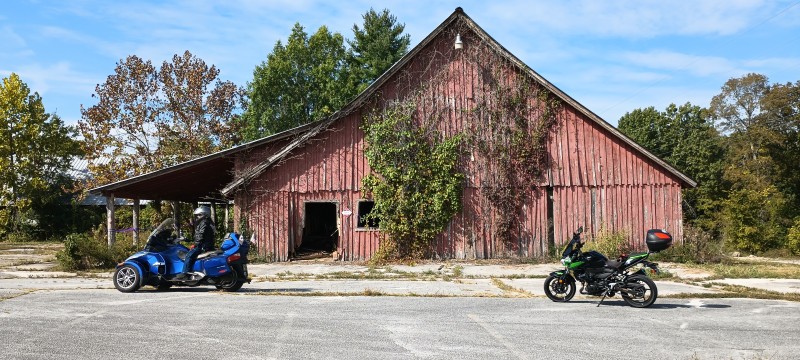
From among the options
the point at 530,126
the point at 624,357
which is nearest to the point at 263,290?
the point at 624,357

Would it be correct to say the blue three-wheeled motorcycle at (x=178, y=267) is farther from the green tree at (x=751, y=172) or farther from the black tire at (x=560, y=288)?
the green tree at (x=751, y=172)

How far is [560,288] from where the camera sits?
12.1 metres

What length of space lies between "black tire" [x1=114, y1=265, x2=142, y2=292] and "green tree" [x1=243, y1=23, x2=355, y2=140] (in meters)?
39.6

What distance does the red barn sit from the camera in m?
22.3

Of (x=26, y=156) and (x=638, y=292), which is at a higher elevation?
(x=26, y=156)

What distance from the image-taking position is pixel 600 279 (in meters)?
11.6

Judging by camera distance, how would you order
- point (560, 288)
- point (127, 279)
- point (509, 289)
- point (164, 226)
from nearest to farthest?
point (560, 288) → point (127, 279) → point (164, 226) → point (509, 289)

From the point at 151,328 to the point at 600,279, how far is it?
687cm

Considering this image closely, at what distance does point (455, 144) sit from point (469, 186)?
141cm

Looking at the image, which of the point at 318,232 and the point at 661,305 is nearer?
the point at 661,305

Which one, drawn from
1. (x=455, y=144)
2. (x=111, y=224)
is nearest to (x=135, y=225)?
(x=111, y=224)

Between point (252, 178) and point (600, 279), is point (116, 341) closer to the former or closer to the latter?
point (600, 279)

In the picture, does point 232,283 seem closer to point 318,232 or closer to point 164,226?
point 164,226

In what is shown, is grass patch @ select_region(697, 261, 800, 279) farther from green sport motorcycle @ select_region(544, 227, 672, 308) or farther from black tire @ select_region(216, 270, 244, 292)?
black tire @ select_region(216, 270, 244, 292)
